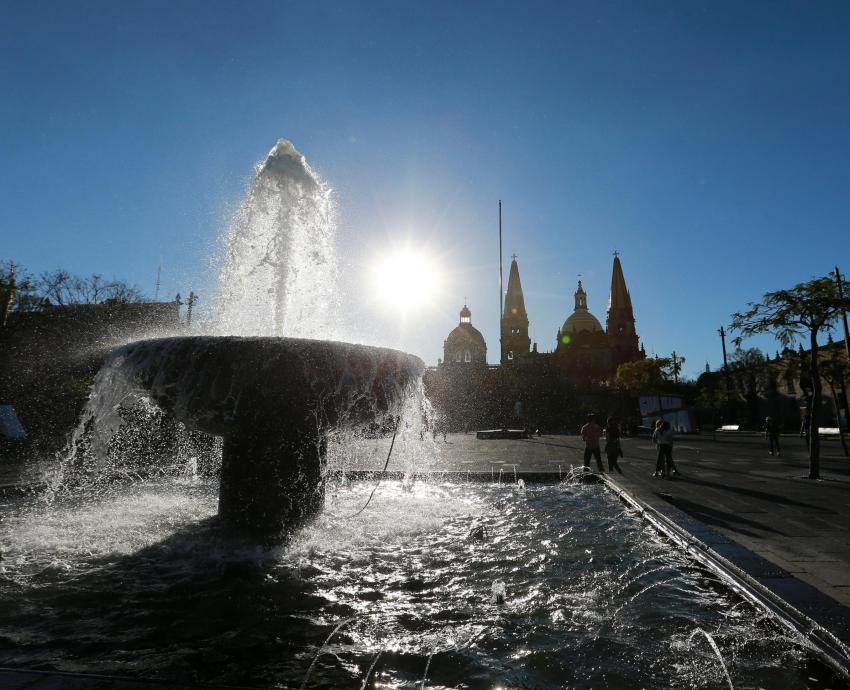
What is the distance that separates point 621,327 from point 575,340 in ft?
21.8

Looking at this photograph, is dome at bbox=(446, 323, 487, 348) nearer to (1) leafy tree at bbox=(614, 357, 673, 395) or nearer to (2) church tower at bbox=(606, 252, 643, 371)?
(2) church tower at bbox=(606, 252, 643, 371)

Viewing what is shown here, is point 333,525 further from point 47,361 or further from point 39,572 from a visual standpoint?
point 47,361

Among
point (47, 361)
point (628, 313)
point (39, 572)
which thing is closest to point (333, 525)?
point (39, 572)

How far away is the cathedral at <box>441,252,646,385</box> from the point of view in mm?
74438

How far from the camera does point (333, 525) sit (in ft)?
17.8

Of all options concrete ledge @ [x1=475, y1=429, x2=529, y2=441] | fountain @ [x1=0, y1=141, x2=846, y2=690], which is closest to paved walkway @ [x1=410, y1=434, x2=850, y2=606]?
fountain @ [x1=0, y1=141, x2=846, y2=690]

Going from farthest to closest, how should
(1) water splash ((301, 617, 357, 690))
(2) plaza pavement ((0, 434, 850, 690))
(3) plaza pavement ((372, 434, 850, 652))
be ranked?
(3) plaza pavement ((372, 434, 850, 652)) < (2) plaza pavement ((0, 434, 850, 690)) < (1) water splash ((301, 617, 357, 690))

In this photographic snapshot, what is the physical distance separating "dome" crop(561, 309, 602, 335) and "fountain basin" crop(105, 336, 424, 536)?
7686 centimetres

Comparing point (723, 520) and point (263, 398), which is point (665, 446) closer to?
point (723, 520)

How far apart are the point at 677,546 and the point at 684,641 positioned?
200 cm

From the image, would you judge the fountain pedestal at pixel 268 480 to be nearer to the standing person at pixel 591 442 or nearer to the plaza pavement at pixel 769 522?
the plaza pavement at pixel 769 522

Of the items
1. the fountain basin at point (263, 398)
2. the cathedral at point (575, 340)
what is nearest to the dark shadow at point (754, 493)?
the fountain basin at point (263, 398)

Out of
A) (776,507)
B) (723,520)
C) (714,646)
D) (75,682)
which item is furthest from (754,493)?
(75,682)

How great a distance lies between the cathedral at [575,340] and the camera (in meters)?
74.4
